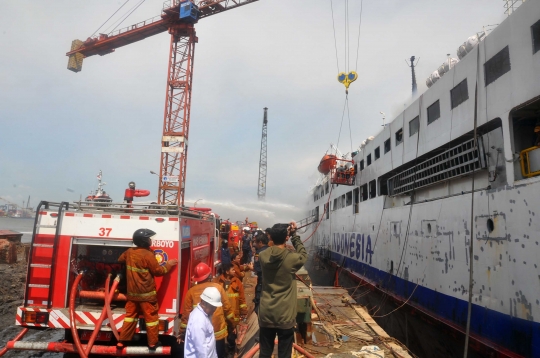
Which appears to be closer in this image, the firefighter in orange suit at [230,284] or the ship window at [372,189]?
the firefighter in orange suit at [230,284]

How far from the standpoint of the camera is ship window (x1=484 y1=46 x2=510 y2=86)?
25.8 ft

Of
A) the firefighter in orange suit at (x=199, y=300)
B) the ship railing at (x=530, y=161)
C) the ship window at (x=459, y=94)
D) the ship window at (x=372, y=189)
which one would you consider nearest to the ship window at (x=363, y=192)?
the ship window at (x=372, y=189)

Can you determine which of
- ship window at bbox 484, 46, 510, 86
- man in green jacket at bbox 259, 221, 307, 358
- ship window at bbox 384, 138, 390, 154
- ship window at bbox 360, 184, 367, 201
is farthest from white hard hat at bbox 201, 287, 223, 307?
ship window at bbox 360, 184, 367, 201

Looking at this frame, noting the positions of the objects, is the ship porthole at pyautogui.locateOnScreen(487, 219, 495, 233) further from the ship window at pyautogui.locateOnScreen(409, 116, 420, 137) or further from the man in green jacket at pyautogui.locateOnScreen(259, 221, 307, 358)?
the man in green jacket at pyautogui.locateOnScreen(259, 221, 307, 358)

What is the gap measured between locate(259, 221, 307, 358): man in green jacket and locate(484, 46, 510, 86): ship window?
7766mm

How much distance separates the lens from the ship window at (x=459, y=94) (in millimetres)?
9566

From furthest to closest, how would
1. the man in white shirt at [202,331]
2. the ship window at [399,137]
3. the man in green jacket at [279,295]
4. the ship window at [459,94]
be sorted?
the ship window at [399,137] < the ship window at [459,94] < the man in green jacket at [279,295] < the man in white shirt at [202,331]

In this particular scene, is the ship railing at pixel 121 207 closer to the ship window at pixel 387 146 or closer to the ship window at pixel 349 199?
the ship window at pixel 387 146

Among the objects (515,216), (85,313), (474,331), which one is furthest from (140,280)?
(474,331)

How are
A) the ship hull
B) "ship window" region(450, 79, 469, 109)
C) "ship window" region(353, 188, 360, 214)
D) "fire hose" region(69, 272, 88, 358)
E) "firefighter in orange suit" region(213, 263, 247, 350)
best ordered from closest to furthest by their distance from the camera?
"fire hose" region(69, 272, 88, 358) < "firefighter in orange suit" region(213, 263, 247, 350) < the ship hull < "ship window" region(450, 79, 469, 109) < "ship window" region(353, 188, 360, 214)

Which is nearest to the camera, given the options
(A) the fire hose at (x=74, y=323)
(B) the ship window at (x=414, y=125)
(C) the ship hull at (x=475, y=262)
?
(A) the fire hose at (x=74, y=323)

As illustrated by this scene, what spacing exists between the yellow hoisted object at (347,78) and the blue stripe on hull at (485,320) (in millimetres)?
9493

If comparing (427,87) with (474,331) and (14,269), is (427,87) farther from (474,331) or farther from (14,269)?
(14,269)

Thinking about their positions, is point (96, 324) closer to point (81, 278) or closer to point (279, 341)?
point (81, 278)
